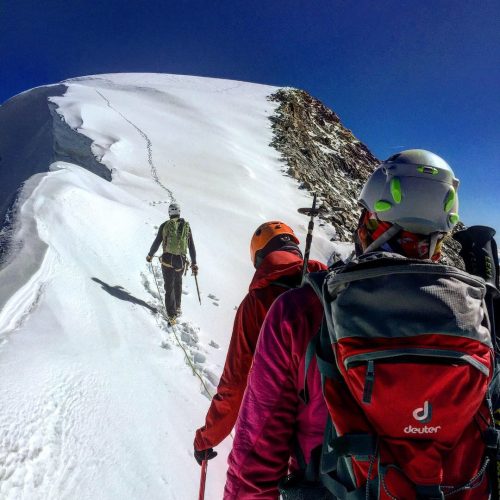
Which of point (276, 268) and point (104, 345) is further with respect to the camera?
point (104, 345)

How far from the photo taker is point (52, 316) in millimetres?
3549

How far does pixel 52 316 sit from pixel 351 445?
3.13 meters

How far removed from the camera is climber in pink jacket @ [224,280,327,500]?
143 cm

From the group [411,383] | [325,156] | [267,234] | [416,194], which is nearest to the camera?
[411,383]

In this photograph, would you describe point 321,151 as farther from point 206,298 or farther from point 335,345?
point 335,345

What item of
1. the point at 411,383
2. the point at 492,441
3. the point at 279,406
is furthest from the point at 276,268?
the point at 492,441

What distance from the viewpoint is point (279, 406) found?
4.88 ft

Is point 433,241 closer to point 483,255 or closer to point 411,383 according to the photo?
point 483,255

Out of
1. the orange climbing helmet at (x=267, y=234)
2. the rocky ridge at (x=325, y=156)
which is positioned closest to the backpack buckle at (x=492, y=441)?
the orange climbing helmet at (x=267, y=234)

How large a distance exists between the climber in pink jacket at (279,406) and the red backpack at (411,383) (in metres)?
0.18

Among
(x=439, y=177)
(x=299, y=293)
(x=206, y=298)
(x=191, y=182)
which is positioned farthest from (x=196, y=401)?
(x=191, y=182)

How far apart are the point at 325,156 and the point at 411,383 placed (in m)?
34.1

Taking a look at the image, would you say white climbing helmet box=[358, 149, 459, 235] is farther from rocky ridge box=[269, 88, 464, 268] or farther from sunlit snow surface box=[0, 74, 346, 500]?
rocky ridge box=[269, 88, 464, 268]

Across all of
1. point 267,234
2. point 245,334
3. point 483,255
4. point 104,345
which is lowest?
point 104,345
